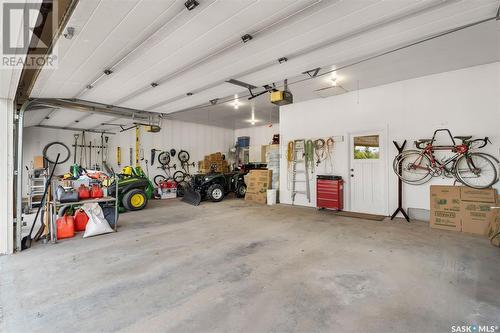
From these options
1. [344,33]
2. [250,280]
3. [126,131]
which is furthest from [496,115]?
[126,131]

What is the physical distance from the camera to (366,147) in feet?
18.9

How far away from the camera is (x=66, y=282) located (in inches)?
95.9

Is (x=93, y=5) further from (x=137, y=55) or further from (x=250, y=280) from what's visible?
(x=250, y=280)

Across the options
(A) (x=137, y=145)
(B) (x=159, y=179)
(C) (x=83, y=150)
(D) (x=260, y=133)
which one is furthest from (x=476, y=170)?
(C) (x=83, y=150)

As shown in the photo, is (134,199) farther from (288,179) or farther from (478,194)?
(478,194)

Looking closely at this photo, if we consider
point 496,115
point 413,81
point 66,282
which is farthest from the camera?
point 413,81

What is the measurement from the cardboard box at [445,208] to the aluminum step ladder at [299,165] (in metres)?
2.87

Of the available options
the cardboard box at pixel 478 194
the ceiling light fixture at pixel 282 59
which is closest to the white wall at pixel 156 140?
the ceiling light fixture at pixel 282 59

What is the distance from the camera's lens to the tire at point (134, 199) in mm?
5973

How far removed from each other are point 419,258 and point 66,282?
13.3ft

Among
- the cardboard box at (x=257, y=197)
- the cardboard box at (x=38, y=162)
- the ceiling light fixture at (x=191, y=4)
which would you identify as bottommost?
the cardboard box at (x=257, y=197)

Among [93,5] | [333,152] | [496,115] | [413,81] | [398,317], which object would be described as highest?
[413,81]

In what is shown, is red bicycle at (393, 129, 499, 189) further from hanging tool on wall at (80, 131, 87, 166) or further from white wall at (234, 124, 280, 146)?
hanging tool on wall at (80, 131, 87, 166)

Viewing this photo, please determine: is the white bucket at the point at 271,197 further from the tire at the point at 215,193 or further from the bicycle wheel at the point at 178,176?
the bicycle wheel at the point at 178,176
